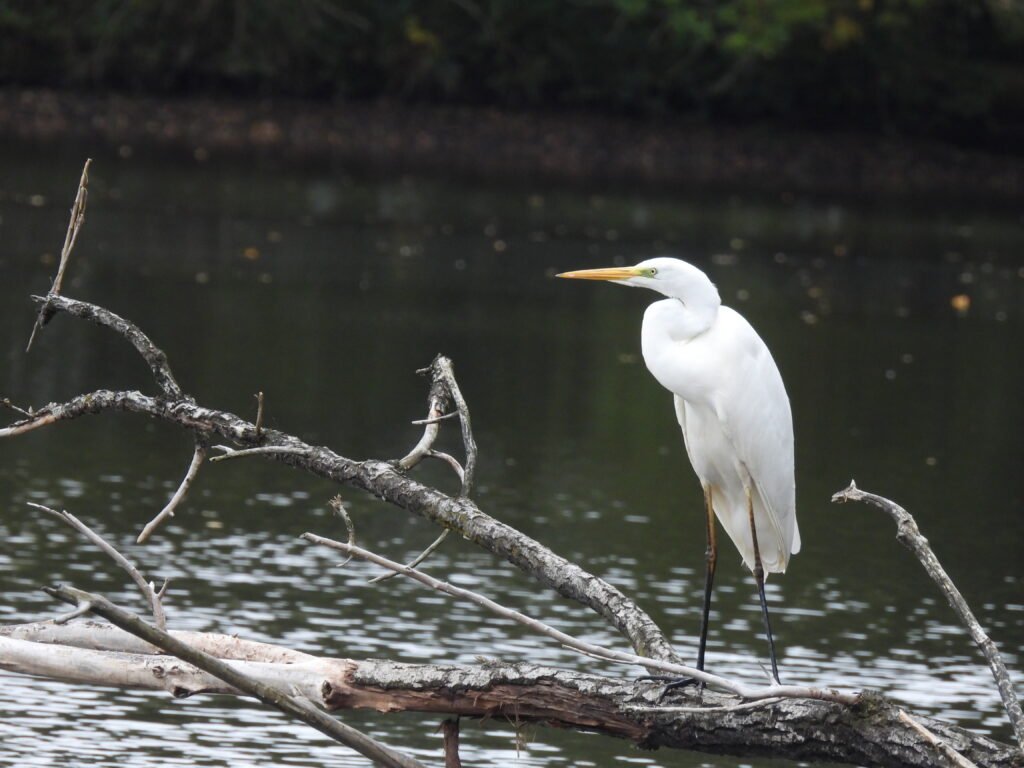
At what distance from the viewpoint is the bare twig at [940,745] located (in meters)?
3.98

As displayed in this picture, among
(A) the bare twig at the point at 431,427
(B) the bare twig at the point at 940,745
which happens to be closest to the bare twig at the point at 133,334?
(A) the bare twig at the point at 431,427

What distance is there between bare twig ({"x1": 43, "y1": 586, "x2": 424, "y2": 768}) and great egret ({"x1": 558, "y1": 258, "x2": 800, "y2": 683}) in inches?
57.8

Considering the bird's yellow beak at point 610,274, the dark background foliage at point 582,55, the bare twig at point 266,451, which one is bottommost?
the bare twig at point 266,451

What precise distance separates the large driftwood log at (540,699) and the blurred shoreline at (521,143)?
23539 mm

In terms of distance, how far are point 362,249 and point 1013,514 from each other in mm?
10069

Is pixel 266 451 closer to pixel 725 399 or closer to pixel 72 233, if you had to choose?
pixel 72 233

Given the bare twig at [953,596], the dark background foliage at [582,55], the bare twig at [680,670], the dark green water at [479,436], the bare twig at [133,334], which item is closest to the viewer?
the bare twig at [680,670]

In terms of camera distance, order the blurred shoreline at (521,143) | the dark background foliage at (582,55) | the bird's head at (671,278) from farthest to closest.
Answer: the dark background foliage at (582,55) < the blurred shoreline at (521,143) < the bird's head at (671,278)

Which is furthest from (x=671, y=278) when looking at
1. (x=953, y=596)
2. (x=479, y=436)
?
(x=479, y=436)

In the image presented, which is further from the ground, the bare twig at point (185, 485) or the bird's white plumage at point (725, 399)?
the bird's white plumage at point (725, 399)

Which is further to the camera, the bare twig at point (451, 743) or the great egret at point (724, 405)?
the great egret at point (724, 405)

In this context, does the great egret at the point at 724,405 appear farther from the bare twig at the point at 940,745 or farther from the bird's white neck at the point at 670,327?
the bare twig at the point at 940,745

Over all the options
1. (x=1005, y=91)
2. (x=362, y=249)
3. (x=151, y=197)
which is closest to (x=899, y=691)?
(x=362, y=249)

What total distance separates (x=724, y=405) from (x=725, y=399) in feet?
0.06
